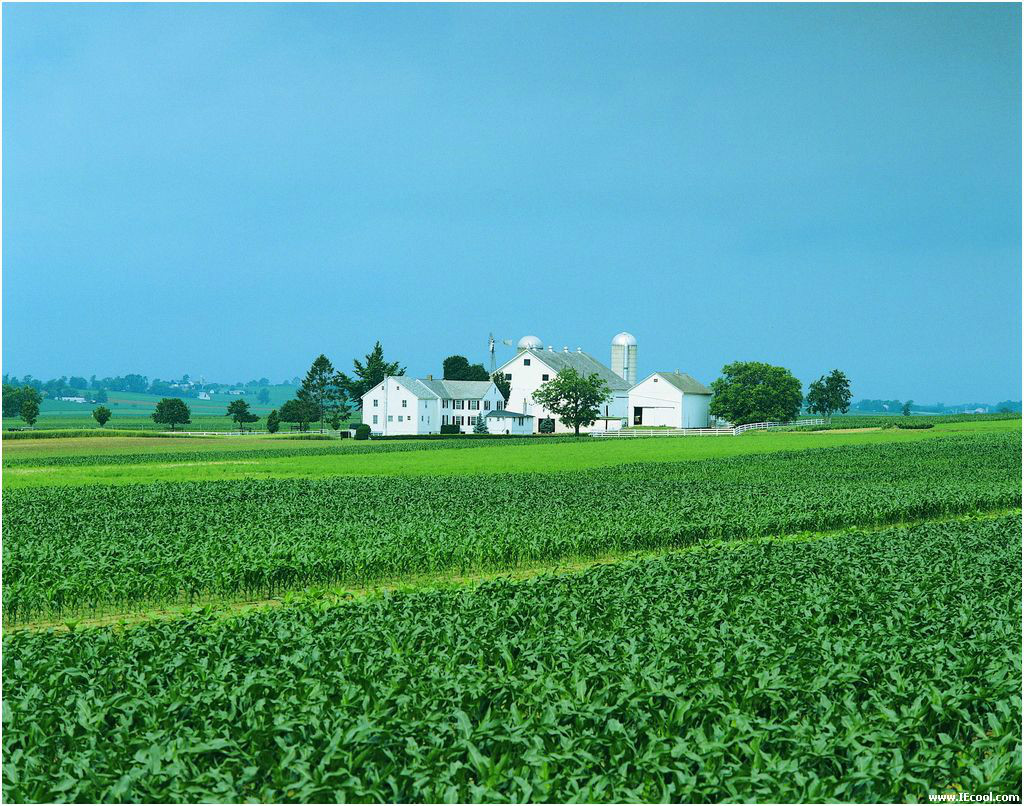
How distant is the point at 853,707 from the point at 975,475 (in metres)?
38.4

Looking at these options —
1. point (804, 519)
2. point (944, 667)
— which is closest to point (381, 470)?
point (804, 519)

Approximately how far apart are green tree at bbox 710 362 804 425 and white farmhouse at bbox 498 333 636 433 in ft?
40.4

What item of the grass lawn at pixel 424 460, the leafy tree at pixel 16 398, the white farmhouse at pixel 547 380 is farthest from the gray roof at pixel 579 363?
the leafy tree at pixel 16 398

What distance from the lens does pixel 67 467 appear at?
56.5 meters

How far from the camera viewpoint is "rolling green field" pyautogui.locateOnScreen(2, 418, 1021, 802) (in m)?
8.62

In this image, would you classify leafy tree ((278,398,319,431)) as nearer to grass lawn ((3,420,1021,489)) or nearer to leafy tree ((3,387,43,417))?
leafy tree ((3,387,43,417))

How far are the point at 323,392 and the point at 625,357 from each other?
42.5m

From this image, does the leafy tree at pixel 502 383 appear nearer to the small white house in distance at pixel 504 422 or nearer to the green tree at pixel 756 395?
the small white house in distance at pixel 504 422

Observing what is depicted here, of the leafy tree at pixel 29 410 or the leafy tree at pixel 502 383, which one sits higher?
the leafy tree at pixel 502 383

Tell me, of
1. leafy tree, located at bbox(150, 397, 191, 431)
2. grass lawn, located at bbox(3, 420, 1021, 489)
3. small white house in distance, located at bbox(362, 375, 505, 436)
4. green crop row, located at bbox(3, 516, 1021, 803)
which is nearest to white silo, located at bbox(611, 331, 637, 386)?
small white house in distance, located at bbox(362, 375, 505, 436)

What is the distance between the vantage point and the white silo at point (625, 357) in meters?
139

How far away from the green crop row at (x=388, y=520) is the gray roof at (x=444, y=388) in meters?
67.4

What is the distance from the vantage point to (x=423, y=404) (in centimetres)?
11519

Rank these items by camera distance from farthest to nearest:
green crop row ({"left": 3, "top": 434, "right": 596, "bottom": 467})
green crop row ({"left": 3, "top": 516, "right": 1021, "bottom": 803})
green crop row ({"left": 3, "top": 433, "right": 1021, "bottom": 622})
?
1. green crop row ({"left": 3, "top": 434, "right": 596, "bottom": 467})
2. green crop row ({"left": 3, "top": 433, "right": 1021, "bottom": 622})
3. green crop row ({"left": 3, "top": 516, "right": 1021, "bottom": 803})
